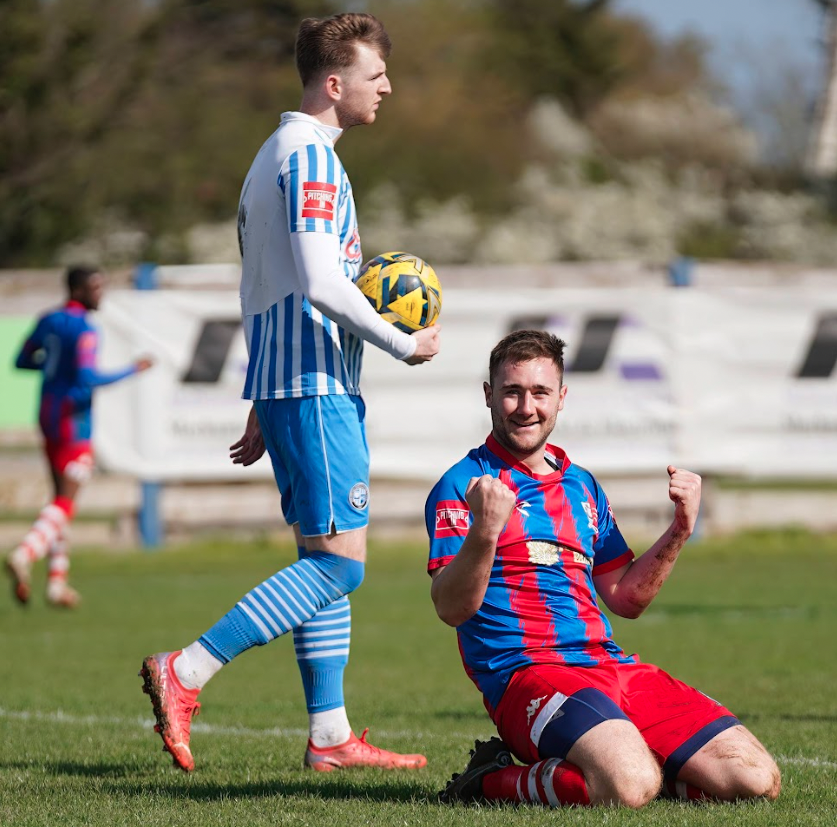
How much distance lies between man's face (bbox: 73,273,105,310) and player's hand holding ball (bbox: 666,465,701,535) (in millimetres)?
7652

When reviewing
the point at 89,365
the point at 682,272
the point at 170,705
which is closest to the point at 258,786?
the point at 170,705

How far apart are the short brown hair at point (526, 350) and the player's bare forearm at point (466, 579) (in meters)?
A: 0.62

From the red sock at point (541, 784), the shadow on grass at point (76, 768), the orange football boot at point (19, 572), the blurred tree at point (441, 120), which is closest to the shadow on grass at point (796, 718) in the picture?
the red sock at point (541, 784)

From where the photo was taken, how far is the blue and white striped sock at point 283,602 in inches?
198

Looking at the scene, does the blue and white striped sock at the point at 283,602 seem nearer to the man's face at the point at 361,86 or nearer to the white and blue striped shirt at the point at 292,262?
the white and blue striped shirt at the point at 292,262

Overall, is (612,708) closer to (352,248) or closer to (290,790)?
(290,790)

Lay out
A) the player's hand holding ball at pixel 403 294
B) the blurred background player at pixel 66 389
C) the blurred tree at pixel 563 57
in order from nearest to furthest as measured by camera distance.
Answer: the player's hand holding ball at pixel 403 294 < the blurred background player at pixel 66 389 < the blurred tree at pixel 563 57

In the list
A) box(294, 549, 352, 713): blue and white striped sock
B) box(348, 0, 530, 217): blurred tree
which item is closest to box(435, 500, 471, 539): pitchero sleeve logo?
box(294, 549, 352, 713): blue and white striped sock

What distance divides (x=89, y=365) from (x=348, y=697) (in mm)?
5060

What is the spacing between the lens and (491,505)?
166 inches

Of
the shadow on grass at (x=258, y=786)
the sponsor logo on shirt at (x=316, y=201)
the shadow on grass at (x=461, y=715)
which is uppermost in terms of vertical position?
the sponsor logo on shirt at (x=316, y=201)

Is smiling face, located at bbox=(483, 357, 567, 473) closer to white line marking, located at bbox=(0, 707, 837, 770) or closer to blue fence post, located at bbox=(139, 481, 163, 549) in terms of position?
→ white line marking, located at bbox=(0, 707, 837, 770)

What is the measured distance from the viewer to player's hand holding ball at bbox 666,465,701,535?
4656mm

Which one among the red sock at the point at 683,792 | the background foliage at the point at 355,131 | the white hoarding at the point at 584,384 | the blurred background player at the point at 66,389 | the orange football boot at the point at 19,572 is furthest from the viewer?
the background foliage at the point at 355,131
